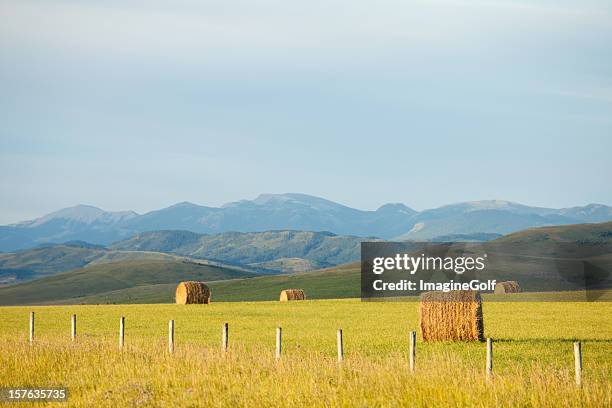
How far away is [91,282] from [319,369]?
528ft

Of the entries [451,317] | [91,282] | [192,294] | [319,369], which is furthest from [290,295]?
[91,282]

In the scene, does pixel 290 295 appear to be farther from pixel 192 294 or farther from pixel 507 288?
pixel 507 288

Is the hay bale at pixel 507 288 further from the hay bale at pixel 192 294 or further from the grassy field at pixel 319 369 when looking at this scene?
the grassy field at pixel 319 369

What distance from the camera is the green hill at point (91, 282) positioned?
159 m

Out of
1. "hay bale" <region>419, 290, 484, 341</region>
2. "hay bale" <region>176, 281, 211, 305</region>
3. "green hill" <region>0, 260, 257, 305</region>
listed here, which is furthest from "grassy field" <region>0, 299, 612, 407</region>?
"green hill" <region>0, 260, 257, 305</region>

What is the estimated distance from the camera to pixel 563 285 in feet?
296

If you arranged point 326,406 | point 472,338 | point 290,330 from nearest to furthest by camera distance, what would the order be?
point 326,406 → point 472,338 → point 290,330

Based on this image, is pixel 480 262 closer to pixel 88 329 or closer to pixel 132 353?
pixel 88 329

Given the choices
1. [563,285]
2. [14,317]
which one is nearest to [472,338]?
[14,317]

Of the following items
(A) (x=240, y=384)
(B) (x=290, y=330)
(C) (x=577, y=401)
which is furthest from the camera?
(B) (x=290, y=330)

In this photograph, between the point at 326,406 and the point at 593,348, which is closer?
the point at 326,406

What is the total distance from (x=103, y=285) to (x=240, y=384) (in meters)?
159

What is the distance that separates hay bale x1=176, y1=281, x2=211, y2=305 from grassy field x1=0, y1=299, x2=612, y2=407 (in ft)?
81.4

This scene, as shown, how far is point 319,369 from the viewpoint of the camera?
756 inches
